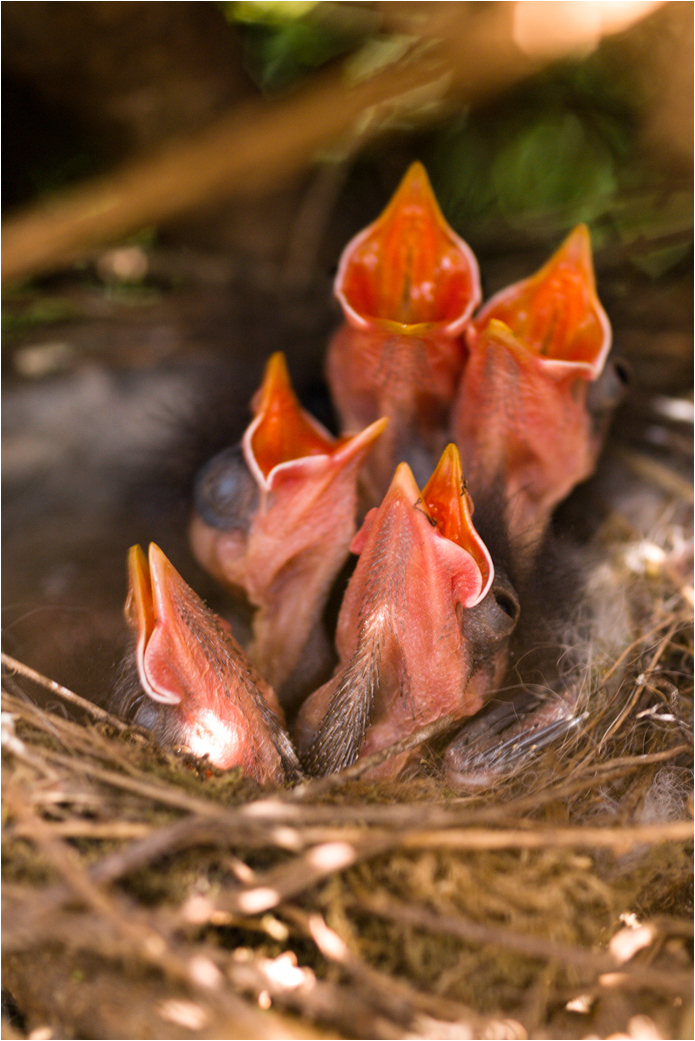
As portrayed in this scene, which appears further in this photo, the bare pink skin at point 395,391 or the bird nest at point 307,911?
the bare pink skin at point 395,391

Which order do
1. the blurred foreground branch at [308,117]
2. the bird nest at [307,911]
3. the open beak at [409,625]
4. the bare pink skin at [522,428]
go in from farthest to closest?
1. the blurred foreground branch at [308,117]
2. the bare pink skin at [522,428]
3. the open beak at [409,625]
4. the bird nest at [307,911]

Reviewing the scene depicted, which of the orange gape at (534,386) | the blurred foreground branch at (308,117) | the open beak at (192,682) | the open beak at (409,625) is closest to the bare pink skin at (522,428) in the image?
the orange gape at (534,386)

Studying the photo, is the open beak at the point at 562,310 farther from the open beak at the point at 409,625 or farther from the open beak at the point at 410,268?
the open beak at the point at 409,625

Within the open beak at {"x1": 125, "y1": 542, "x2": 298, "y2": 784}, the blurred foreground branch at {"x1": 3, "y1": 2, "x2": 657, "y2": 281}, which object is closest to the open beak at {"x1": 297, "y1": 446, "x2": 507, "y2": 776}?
the open beak at {"x1": 125, "y1": 542, "x2": 298, "y2": 784}

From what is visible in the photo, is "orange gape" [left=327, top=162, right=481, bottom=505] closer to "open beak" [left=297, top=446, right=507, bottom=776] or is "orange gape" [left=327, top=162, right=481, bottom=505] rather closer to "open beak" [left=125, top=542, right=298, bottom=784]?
"open beak" [left=297, top=446, right=507, bottom=776]

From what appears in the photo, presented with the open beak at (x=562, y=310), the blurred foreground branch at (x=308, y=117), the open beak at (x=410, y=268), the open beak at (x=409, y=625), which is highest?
the blurred foreground branch at (x=308, y=117)

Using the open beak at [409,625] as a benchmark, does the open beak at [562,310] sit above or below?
above

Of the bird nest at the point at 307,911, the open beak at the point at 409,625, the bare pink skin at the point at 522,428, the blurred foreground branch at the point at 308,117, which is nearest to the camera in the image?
the bird nest at the point at 307,911

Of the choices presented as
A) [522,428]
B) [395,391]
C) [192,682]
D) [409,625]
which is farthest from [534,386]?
[192,682]
